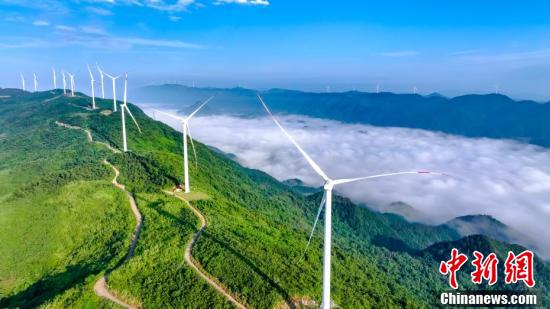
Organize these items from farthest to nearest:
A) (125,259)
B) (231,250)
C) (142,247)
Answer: (231,250) < (142,247) < (125,259)

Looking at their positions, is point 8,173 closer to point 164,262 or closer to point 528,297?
point 164,262

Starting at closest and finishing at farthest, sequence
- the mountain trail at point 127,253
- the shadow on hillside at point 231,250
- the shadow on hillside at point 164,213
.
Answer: the mountain trail at point 127,253, the shadow on hillside at point 231,250, the shadow on hillside at point 164,213

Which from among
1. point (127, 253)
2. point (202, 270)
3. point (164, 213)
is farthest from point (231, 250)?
point (164, 213)

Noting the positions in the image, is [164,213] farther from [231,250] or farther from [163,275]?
[163,275]

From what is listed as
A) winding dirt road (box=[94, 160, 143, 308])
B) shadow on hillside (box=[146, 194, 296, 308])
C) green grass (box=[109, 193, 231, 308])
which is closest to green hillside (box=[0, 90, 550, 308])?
green grass (box=[109, 193, 231, 308])

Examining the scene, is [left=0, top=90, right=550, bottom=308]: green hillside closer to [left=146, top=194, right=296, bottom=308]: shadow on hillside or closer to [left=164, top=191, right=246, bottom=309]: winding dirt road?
[left=146, top=194, right=296, bottom=308]: shadow on hillside

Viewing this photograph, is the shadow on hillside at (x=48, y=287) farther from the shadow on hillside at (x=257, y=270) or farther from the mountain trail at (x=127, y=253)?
the shadow on hillside at (x=257, y=270)

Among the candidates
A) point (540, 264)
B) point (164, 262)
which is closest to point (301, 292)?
point (164, 262)

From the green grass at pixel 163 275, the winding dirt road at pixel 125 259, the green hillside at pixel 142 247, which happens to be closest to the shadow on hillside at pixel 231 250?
the green hillside at pixel 142 247
